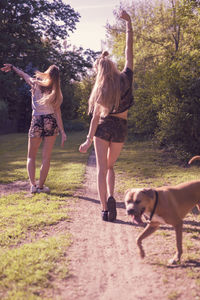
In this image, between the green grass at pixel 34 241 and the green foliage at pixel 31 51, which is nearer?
the green grass at pixel 34 241

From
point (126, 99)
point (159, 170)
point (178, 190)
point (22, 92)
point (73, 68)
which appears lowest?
point (159, 170)

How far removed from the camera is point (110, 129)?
429 cm

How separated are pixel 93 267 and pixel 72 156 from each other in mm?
8609

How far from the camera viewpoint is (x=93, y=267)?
10.0 ft

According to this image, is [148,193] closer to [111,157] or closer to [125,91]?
[111,157]

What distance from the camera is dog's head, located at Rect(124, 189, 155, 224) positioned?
3086mm

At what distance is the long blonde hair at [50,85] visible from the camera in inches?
219

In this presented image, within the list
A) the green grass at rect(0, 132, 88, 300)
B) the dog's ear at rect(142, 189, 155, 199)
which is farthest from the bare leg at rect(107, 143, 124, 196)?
the dog's ear at rect(142, 189, 155, 199)

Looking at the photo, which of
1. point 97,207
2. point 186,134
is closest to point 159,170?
point 186,134

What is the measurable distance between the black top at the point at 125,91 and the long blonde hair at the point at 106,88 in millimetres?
118

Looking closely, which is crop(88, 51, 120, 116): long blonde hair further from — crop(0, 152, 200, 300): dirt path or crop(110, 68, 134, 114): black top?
crop(0, 152, 200, 300): dirt path

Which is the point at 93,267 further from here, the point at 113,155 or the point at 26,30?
the point at 26,30

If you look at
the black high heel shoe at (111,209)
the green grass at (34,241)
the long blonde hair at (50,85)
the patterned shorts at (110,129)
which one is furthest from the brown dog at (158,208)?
the long blonde hair at (50,85)

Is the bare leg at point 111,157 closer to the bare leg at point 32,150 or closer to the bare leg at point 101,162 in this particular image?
the bare leg at point 101,162
